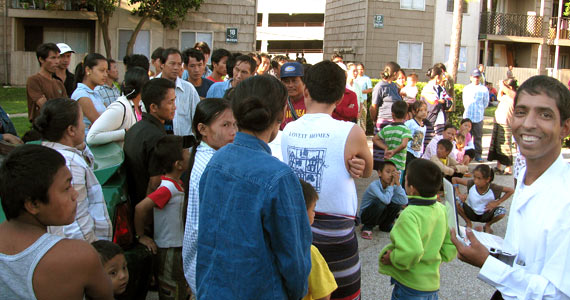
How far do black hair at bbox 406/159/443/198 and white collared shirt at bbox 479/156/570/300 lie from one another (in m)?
1.31

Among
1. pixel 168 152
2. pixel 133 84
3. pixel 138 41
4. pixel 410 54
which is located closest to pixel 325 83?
pixel 168 152

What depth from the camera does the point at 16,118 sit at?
12648 mm

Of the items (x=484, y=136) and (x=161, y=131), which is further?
(x=484, y=136)

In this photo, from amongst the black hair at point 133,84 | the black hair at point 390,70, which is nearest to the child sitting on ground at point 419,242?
the black hair at point 133,84

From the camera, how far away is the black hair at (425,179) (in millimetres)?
3500

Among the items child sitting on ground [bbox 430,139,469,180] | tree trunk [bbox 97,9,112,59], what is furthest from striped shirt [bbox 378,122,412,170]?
tree trunk [bbox 97,9,112,59]

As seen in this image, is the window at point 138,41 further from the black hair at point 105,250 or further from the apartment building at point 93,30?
the black hair at point 105,250

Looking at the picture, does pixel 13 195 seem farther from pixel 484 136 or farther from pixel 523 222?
pixel 484 136

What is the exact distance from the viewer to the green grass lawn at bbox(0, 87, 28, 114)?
48.1ft

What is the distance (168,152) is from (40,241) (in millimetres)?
1691

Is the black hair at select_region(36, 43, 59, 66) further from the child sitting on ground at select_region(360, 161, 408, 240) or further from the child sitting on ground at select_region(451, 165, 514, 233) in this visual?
the child sitting on ground at select_region(451, 165, 514, 233)

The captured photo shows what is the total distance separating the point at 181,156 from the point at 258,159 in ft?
5.89

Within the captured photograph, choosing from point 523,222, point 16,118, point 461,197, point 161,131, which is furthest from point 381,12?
point 523,222

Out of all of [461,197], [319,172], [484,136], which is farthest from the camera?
[484,136]
